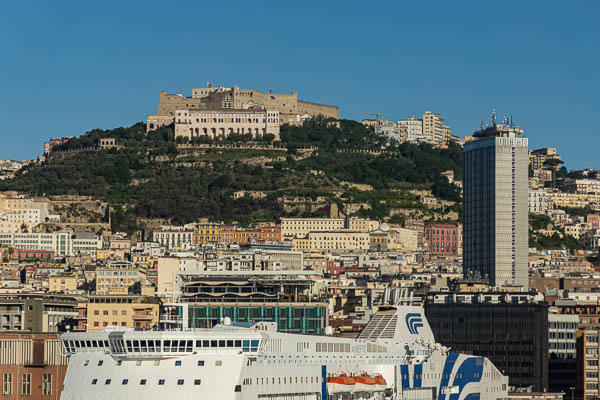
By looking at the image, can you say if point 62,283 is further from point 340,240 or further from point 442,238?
point 442,238

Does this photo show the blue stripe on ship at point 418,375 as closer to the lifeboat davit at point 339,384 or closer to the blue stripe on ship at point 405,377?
the blue stripe on ship at point 405,377

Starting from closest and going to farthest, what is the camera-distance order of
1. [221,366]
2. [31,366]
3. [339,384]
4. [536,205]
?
[221,366]
[339,384]
[31,366]
[536,205]

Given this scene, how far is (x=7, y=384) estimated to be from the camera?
66.6m

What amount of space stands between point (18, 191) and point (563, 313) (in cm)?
9739

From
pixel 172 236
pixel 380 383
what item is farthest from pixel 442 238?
pixel 380 383

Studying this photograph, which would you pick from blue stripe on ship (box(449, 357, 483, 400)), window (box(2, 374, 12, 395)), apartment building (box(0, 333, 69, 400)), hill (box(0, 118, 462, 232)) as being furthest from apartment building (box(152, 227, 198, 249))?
blue stripe on ship (box(449, 357, 483, 400))

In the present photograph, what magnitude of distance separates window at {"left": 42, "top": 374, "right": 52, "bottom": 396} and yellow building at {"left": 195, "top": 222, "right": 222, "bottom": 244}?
325 feet

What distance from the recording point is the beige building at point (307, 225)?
171375mm

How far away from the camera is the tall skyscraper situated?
142250 millimetres

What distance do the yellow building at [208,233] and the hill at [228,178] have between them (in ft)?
23.5

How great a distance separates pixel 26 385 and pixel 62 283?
58763 mm

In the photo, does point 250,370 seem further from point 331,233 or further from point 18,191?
point 18,191

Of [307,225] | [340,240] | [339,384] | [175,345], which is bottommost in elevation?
[339,384]

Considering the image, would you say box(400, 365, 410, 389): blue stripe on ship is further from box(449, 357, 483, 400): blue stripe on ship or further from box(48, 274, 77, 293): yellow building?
box(48, 274, 77, 293): yellow building
